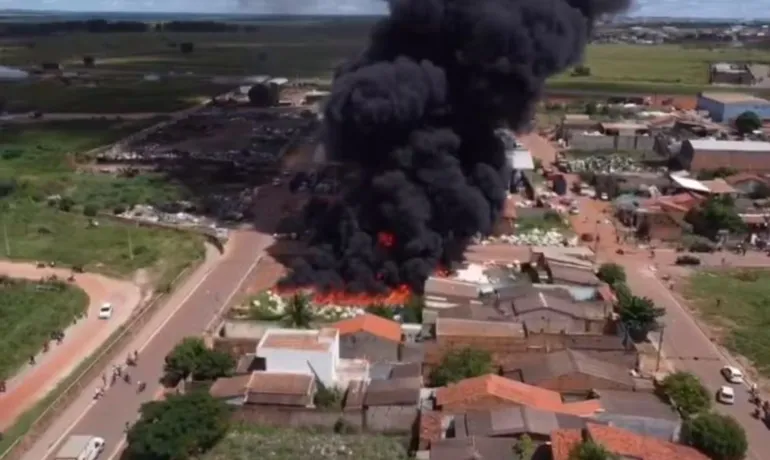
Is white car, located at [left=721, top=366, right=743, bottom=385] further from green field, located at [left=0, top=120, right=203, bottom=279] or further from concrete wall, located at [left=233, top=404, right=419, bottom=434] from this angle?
green field, located at [left=0, top=120, right=203, bottom=279]

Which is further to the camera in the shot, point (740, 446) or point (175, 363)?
point (175, 363)

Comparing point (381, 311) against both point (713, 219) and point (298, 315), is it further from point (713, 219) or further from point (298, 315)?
point (713, 219)

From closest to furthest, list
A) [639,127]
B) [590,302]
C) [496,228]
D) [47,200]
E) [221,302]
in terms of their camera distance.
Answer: [590,302]
[221,302]
[496,228]
[47,200]
[639,127]

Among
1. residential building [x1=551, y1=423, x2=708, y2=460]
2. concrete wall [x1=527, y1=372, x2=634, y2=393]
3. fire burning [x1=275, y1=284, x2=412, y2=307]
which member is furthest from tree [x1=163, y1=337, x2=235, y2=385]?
residential building [x1=551, y1=423, x2=708, y2=460]

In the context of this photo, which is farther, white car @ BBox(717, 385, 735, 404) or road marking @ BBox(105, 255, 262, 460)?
white car @ BBox(717, 385, 735, 404)

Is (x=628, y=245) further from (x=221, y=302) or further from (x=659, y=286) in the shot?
(x=221, y=302)

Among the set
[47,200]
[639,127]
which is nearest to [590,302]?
[47,200]

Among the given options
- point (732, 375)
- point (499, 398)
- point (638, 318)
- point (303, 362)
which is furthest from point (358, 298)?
point (732, 375)
